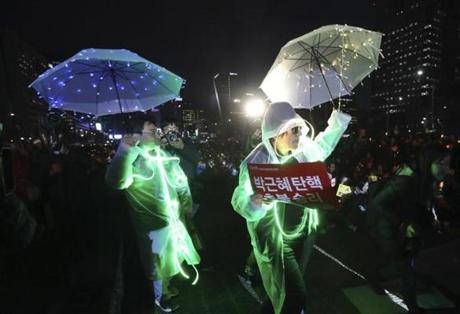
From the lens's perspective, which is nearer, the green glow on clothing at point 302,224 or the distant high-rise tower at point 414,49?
the green glow on clothing at point 302,224

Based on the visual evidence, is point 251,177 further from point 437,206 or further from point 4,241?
point 437,206

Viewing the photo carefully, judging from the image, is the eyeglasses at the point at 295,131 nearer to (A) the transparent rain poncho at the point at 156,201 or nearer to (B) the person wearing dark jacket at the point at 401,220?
(B) the person wearing dark jacket at the point at 401,220

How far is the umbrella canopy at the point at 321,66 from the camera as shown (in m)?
5.63

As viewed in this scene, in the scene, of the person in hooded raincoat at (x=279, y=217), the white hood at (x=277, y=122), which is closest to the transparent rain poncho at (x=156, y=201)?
the person in hooded raincoat at (x=279, y=217)

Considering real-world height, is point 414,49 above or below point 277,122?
above

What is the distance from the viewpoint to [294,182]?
9.49 feet

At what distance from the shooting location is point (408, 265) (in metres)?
3.94

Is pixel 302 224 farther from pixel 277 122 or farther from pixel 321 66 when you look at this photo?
pixel 321 66

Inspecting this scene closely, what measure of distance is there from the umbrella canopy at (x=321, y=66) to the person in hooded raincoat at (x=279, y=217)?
222 centimetres

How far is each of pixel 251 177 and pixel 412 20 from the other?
116 meters

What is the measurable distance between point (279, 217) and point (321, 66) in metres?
3.22

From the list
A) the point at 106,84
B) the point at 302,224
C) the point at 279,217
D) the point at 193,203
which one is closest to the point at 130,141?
the point at 106,84

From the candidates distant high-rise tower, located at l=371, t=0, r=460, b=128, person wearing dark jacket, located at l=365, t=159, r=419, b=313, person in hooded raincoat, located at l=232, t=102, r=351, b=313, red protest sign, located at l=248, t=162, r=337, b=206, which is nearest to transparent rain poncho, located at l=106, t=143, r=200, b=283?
person in hooded raincoat, located at l=232, t=102, r=351, b=313

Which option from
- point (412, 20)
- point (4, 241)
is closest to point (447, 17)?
point (412, 20)
